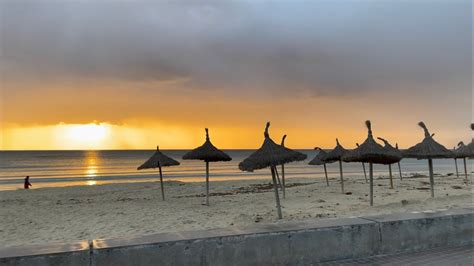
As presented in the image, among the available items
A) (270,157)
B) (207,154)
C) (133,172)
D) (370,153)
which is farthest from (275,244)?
(133,172)

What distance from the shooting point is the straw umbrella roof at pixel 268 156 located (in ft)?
34.0

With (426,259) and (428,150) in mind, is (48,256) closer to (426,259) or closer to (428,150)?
(426,259)

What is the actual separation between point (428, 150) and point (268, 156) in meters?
6.88

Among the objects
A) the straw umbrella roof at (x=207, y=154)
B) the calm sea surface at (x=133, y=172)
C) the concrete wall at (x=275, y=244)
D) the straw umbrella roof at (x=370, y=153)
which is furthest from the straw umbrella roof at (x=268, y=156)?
the calm sea surface at (x=133, y=172)

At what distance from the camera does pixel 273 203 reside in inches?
594

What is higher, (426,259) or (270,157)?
(270,157)

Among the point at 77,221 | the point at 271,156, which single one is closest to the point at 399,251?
the point at 271,156

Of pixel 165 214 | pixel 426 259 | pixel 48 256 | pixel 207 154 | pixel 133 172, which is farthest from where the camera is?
pixel 133 172

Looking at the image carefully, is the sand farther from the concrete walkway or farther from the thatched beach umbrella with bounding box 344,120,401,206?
the concrete walkway

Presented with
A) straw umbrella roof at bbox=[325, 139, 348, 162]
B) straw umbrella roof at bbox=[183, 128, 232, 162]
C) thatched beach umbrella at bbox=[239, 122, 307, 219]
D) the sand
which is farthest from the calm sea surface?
thatched beach umbrella at bbox=[239, 122, 307, 219]

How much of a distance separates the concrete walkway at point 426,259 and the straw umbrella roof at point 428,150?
10.0m

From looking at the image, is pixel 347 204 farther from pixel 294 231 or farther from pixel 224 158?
pixel 294 231

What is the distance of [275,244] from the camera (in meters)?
3.85

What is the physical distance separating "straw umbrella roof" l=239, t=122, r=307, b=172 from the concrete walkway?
6024mm
